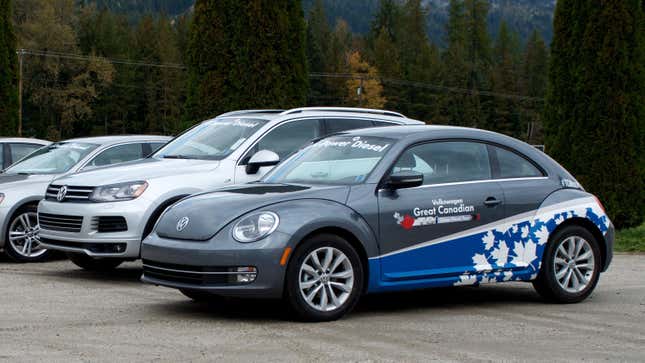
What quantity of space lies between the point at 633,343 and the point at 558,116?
11.6m

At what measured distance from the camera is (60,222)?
11.5 m

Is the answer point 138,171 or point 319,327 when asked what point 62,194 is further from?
point 319,327

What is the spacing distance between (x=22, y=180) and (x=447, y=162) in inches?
255

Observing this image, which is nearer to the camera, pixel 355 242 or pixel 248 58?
pixel 355 242

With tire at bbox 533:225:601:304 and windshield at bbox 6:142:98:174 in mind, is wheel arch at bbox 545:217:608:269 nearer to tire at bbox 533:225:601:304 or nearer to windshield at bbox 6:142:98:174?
tire at bbox 533:225:601:304

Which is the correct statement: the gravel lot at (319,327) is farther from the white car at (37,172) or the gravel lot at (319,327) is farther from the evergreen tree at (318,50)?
the evergreen tree at (318,50)

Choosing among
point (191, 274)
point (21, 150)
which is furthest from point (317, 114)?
point (21, 150)

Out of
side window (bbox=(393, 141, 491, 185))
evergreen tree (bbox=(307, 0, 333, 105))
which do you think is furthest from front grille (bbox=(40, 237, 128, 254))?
evergreen tree (bbox=(307, 0, 333, 105))

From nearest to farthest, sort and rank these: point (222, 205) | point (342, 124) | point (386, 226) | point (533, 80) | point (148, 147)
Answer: point (222, 205)
point (386, 226)
point (342, 124)
point (148, 147)
point (533, 80)

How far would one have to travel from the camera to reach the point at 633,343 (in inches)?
301

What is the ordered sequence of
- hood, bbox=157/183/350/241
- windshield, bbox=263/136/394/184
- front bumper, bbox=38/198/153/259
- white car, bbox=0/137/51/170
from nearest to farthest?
hood, bbox=157/183/350/241
windshield, bbox=263/136/394/184
front bumper, bbox=38/198/153/259
white car, bbox=0/137/51/170

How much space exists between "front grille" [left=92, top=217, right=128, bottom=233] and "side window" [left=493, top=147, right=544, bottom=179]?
154 inches

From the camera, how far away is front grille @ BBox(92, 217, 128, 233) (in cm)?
1098

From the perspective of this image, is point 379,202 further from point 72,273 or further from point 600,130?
point 600,130
